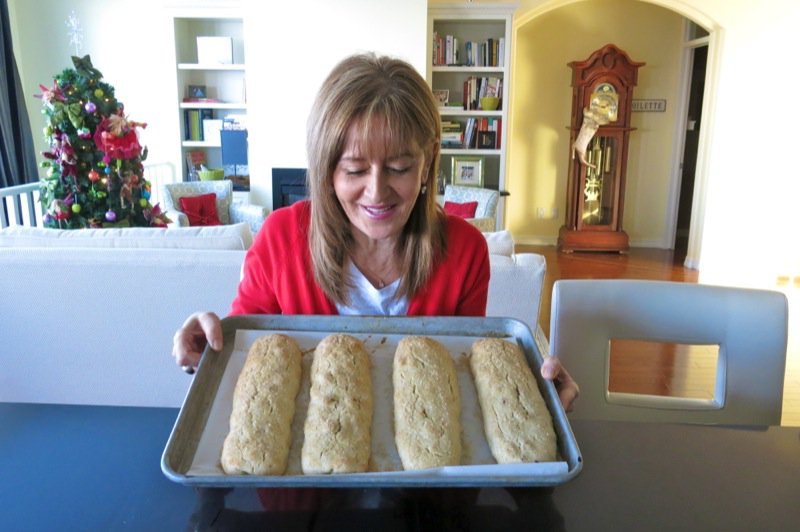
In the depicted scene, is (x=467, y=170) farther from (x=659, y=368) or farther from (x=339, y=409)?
(x=339, y=409)

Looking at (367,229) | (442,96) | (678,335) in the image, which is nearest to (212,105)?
(442,96)

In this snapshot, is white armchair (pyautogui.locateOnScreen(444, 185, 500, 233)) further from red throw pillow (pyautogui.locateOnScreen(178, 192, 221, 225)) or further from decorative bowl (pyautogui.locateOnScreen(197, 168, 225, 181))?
decorative bowl (pyautogui.locateOnScreen(197, 168, 225, 181))

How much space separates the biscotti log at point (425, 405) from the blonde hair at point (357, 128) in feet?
0.96

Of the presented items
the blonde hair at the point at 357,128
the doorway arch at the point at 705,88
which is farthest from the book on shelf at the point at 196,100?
the blonde hair at the point at 357,128

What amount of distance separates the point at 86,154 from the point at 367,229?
102 inches

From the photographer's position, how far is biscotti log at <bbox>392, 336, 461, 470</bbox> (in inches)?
28.7

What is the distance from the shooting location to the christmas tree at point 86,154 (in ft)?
9.81

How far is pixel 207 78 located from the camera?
533cm

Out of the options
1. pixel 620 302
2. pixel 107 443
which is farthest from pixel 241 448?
pixel 620 302

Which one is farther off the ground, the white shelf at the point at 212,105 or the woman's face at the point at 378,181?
the white shelf at the point at 212,105

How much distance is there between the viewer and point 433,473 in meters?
0.65

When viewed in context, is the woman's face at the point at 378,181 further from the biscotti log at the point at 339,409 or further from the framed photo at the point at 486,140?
the framed photo at the point at 486,140

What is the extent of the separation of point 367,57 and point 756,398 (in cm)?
102

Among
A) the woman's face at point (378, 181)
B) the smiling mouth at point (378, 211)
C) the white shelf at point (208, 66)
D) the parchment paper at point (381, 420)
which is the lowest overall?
the parchment paper at point (381, 420)
